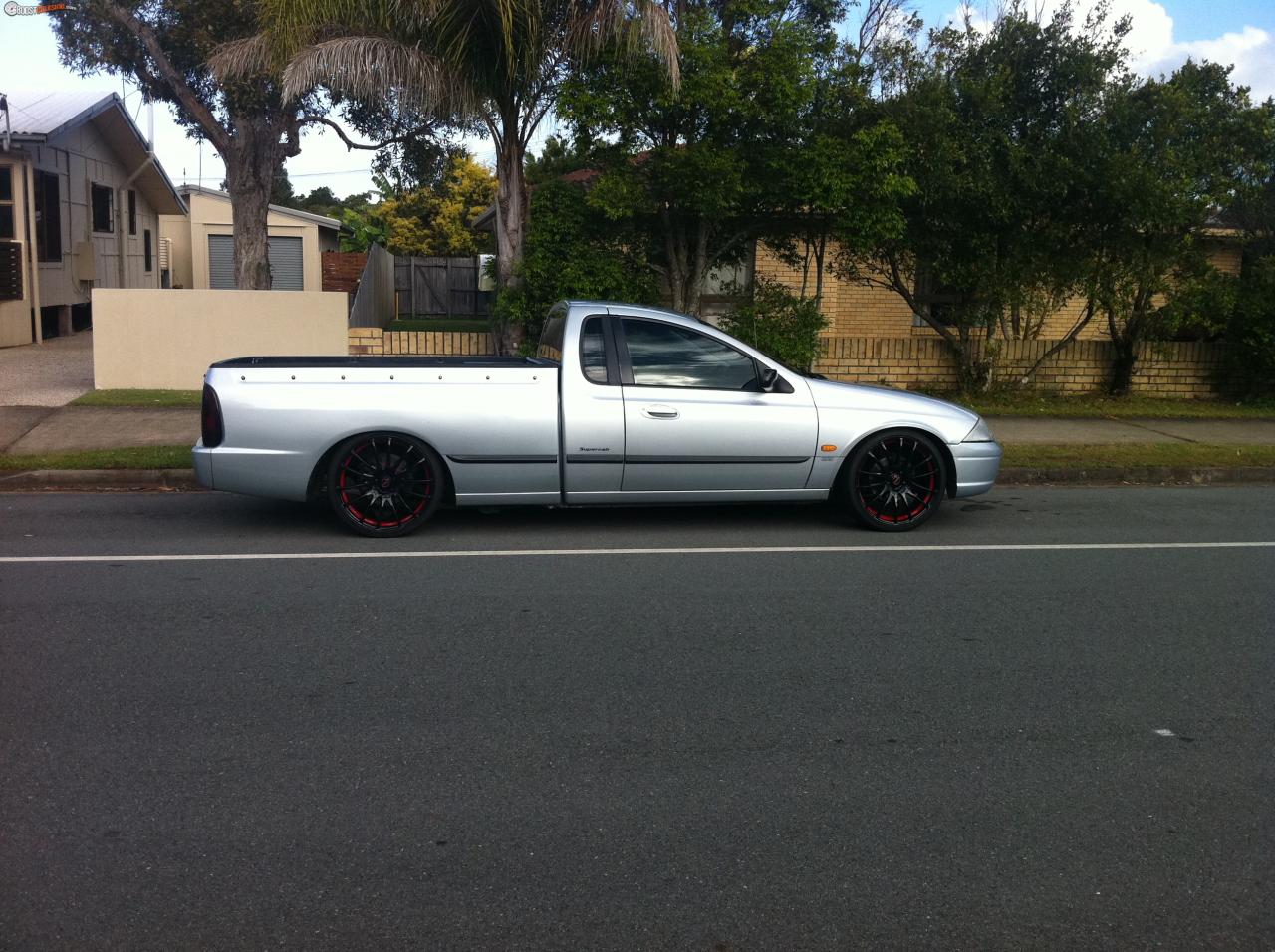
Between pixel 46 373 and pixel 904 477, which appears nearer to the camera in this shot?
pixel 904 477

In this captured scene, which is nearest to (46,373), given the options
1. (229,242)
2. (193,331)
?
(193,331)

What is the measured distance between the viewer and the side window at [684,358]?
8734 mm

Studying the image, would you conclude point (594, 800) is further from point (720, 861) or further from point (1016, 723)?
point (1016, 723)

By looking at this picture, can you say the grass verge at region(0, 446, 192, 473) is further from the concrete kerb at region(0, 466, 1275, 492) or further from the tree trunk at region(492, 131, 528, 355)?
the tree trunk at region(492, 131, 528, 355)

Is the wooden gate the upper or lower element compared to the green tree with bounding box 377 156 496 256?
lower

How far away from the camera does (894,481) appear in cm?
888

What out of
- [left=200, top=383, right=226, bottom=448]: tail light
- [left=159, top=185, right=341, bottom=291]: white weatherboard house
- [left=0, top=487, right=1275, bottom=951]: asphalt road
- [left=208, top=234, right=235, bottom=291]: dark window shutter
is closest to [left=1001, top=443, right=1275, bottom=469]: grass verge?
[left=0, top=487, right=1275, bottom=951]: asphalt road

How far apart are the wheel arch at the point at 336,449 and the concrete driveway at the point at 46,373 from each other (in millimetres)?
6941

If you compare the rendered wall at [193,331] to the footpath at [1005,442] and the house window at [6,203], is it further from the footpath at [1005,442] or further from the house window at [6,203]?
the house window at [6,203]

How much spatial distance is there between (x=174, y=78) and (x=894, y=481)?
13.0 metres

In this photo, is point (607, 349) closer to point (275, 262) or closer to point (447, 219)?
point (275, 262)

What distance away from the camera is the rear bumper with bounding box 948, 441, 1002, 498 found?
897 centimetres

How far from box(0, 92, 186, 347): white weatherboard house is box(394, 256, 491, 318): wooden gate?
668 centimetres

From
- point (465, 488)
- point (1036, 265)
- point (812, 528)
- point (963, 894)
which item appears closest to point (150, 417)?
point (465, 488)
